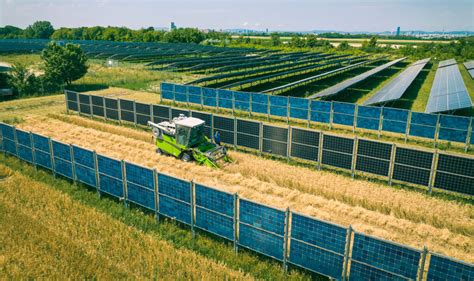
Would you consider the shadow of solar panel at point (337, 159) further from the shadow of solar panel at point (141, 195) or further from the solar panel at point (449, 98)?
the solar panel at point (449, 98)

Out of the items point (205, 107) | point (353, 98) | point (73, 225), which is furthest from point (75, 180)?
point (353, 98)

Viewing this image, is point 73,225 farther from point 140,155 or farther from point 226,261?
point 140,155

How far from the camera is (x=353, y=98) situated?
33.6 metres

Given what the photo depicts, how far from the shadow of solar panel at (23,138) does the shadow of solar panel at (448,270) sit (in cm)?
1664

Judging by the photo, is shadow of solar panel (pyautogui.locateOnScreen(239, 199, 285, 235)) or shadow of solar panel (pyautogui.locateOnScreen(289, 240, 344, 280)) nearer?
shadow of solar panel (pyautogui.locateOnScreen(289, 240, 344, 280))

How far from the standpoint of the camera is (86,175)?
14062 millimetres

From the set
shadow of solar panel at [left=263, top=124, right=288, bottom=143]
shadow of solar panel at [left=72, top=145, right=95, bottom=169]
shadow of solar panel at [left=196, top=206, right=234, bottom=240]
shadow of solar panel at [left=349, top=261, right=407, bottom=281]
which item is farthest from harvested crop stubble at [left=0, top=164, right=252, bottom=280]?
shadow of solar panel at [left=263, top=124, right=288, bottom=143]

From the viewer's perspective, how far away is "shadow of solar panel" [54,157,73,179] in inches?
580

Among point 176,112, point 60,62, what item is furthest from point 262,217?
point 60,62

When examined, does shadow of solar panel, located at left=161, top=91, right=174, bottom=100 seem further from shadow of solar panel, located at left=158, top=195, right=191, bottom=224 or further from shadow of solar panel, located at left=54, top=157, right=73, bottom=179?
shadow of solar panel, located at left=158, top=195, right=191, bottom=224

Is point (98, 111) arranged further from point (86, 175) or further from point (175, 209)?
point (175, 209)

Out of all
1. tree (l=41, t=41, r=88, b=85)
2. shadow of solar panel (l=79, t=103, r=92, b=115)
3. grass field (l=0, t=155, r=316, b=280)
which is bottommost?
grass field (l=0, t=155, r=316, b=280)

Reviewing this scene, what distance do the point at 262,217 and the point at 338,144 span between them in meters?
7.91

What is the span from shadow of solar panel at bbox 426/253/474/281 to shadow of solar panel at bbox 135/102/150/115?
18411 mm
